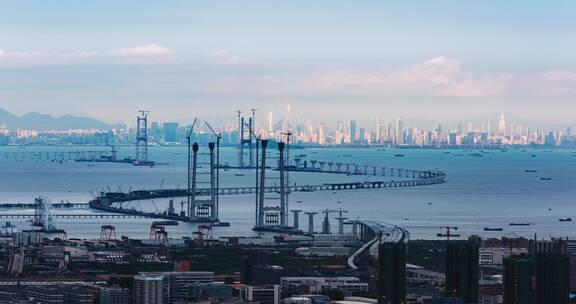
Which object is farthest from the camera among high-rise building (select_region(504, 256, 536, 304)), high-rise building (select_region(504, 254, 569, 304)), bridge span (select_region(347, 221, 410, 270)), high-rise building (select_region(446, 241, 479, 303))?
bridge span (select_region(347, 221, 410, 270))

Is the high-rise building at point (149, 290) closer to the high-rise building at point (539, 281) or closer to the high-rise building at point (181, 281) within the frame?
the high-rise building at point (181, 281)

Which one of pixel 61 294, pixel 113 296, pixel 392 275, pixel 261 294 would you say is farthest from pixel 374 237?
pixel 61 294

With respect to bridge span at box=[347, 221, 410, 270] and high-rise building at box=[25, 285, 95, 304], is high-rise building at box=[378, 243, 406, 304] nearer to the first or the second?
high-rise building at box=[25, 285, 95, 304]

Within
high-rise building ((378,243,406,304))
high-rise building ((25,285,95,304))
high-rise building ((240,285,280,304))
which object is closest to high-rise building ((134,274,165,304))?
high-rise building ((25,285,95,304))

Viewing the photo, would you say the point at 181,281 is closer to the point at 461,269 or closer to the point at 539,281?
the point at 461,269

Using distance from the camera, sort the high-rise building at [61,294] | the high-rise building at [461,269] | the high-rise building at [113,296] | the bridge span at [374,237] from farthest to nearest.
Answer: the bridge span at [374,237]
the high-rise building at [461,269]
the high-rise building at [113,296]
the high-rise building at [61,294]

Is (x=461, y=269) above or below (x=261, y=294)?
above

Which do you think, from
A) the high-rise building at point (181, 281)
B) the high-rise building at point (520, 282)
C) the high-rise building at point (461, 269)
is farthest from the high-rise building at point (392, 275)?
the high-rise building at point (181, 281)
